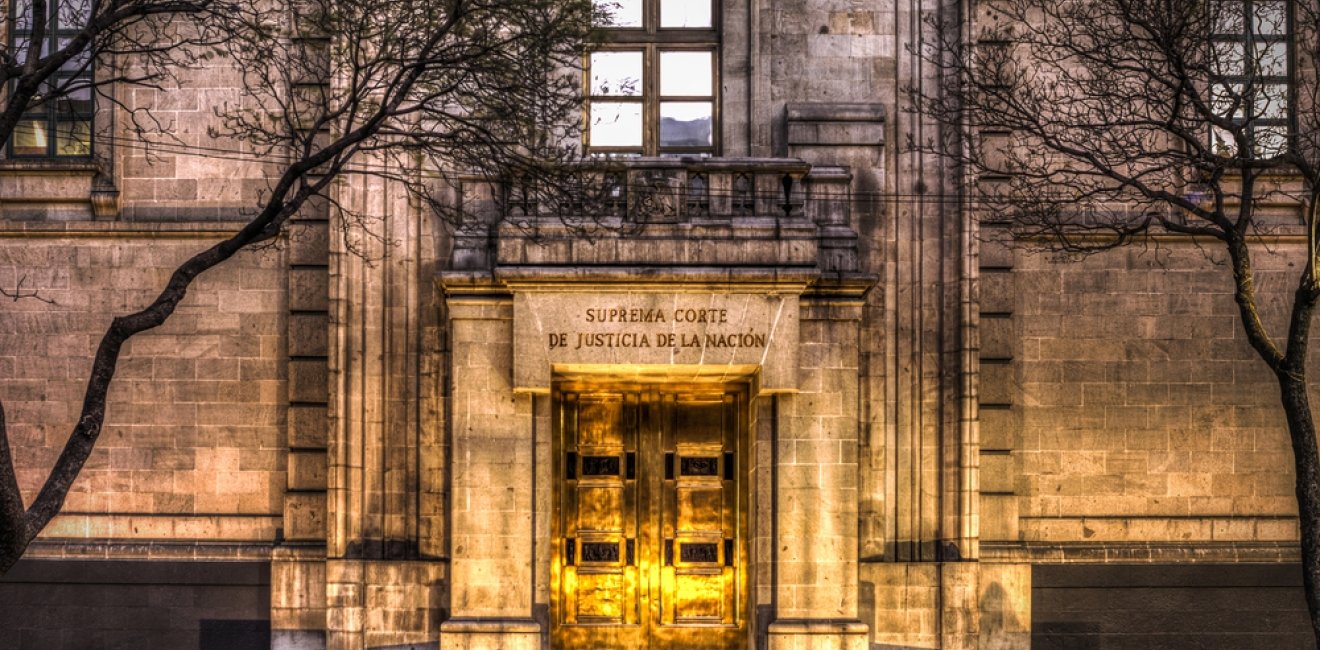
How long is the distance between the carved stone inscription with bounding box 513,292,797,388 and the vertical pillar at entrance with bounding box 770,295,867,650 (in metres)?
0.49

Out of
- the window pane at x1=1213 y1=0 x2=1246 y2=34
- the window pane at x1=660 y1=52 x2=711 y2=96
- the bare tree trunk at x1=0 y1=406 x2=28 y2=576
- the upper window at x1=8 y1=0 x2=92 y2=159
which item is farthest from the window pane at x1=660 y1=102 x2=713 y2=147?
the bare tree trunk at x1=0 y1=406 x2=28 y2=576

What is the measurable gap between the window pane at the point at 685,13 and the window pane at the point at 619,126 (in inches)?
50.7

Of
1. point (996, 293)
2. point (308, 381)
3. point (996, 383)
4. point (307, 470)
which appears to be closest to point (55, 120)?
point (308, 381)

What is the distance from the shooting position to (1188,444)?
639 inches

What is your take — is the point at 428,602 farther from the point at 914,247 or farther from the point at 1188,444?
the point at 1188,444

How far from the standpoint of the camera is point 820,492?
14500mm

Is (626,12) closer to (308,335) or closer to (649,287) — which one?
(649,287)

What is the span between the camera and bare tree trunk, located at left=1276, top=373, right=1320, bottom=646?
1252 cm

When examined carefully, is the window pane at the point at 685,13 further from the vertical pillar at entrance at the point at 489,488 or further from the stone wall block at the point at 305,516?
the stone wall block at the point at 305,516

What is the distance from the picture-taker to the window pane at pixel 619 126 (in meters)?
16.5

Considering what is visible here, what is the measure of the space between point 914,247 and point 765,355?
2929 mm

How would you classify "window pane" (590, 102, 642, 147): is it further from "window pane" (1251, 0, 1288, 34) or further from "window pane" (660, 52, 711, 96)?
"window pane" (1251, 0, 1288, 34)

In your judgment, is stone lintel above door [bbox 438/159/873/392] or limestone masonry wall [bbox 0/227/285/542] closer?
stone lintel above door [bbox 438/159/873/392]

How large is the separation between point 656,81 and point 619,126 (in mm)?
819
